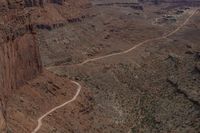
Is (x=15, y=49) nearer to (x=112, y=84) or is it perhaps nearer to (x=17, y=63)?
(x=17, y=63)

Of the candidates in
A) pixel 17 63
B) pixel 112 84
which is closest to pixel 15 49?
pixel 17 63

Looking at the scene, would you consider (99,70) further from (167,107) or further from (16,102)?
(16,102)

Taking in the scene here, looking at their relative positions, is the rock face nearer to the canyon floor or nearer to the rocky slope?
the rocky slope

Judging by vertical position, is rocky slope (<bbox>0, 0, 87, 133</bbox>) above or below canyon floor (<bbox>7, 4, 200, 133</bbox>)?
above

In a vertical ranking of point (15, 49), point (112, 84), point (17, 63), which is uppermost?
point (15, 49)

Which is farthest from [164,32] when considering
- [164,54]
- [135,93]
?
[135,93]

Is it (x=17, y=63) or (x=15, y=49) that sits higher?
(x=15, y=49)

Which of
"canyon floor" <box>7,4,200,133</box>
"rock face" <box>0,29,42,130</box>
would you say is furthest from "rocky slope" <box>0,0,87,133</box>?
"canyon floor" <box>7,4,200,133</box>

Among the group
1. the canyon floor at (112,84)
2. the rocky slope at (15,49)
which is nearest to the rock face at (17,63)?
the rocky slope at (15,49)
